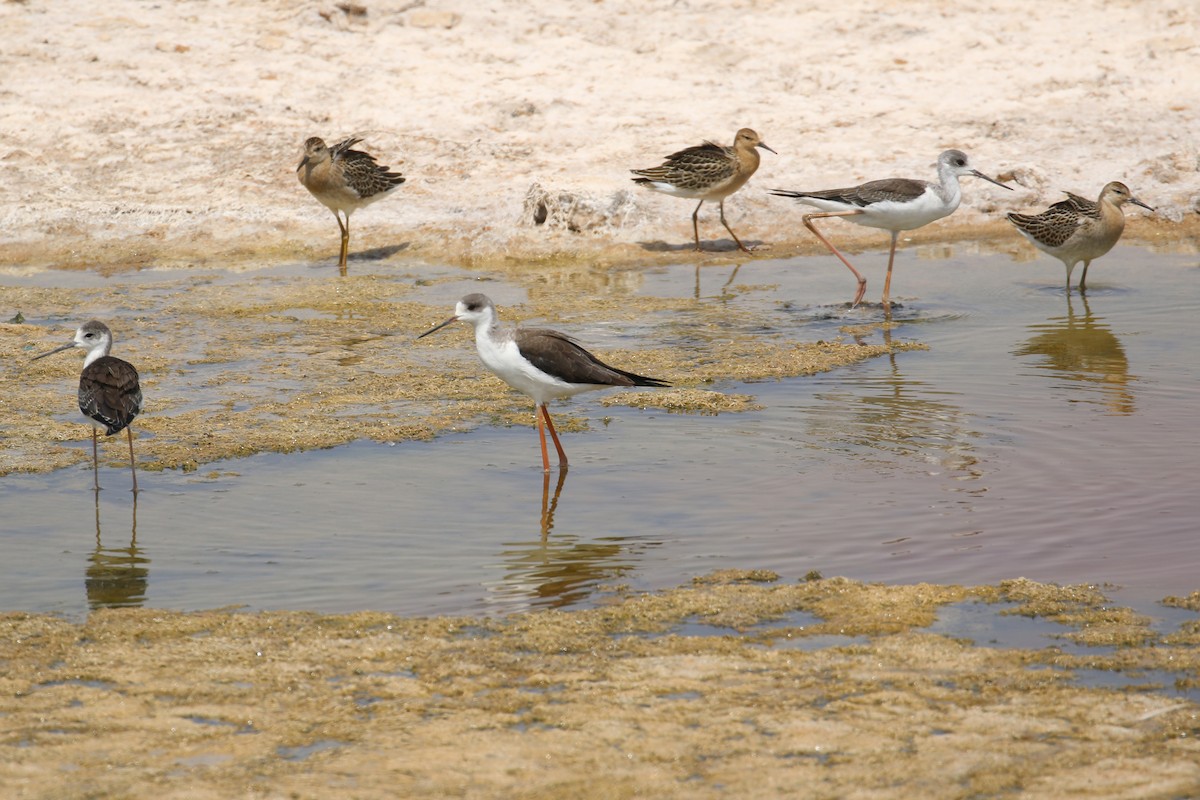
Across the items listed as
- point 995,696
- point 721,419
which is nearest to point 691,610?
point 995,696

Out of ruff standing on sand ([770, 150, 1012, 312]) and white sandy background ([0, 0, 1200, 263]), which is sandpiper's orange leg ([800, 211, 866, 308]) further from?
white sandy background ([0, 0, 1200, 263])

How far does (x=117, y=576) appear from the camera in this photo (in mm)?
6996

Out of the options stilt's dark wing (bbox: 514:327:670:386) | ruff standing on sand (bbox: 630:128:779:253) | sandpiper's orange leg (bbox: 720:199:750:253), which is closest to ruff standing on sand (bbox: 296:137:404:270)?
ruff standing on sand (bbox: 630:128:779:253)

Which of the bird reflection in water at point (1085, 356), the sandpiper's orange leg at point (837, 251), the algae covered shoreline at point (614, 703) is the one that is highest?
the sandpiper's orange leg at point (837, 251)

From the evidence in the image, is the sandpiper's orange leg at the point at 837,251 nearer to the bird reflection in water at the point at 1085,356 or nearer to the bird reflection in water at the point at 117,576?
the bird reflection in water at the point at 1085,356

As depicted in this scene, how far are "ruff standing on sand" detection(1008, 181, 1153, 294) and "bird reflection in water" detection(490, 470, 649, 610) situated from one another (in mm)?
7788

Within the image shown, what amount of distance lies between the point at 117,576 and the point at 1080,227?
982cm

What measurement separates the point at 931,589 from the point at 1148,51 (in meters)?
14.3

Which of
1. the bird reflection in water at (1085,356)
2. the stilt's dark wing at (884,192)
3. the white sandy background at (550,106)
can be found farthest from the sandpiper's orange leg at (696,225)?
the bird reflection in water at (1085,356)

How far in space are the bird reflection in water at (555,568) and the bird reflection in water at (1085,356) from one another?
4.14 m

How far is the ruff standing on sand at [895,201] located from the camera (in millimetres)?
13797

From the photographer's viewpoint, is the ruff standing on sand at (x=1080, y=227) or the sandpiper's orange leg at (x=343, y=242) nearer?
the ruff standing on sand at (x=1080, y=227)

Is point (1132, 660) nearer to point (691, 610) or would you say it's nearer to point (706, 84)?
point (691, 610)

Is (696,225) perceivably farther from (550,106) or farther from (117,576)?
(117,576)
